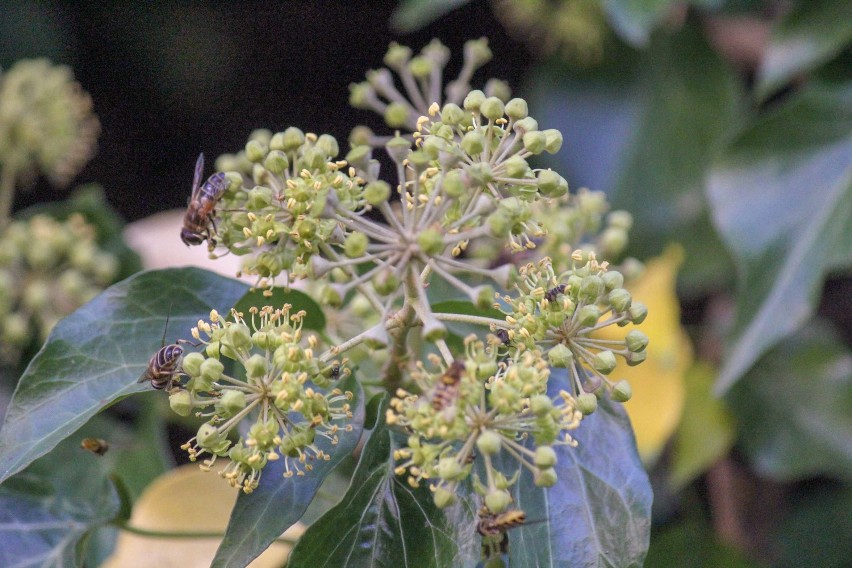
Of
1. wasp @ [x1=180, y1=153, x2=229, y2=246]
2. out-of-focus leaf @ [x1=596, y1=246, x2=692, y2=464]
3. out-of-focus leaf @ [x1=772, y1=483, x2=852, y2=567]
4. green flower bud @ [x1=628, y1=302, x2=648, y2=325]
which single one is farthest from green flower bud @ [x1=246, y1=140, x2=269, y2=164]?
out-of-focus leaf @ [x1=772, y1=483, x2=852, y2=567]

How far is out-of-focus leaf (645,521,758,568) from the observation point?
123 cm

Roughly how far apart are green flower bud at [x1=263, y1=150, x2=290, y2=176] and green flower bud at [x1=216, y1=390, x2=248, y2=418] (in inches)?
7.2

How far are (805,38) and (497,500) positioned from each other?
44.9 inches

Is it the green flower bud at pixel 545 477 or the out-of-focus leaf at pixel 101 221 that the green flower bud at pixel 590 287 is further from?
the out-of-focus leaf at pixel 101 221

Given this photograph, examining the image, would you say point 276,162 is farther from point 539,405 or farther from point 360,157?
point 539,405

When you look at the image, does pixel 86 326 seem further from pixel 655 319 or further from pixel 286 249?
pixel 655 319

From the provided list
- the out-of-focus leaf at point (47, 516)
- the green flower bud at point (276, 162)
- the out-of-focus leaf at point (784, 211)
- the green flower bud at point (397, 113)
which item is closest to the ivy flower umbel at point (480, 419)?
the green flower bud at point (276, 162)

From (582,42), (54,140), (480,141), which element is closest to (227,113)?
(54,140)

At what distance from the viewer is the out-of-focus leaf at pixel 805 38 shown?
4.60 feet

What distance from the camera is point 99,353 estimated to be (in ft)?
2.55

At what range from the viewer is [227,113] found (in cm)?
229

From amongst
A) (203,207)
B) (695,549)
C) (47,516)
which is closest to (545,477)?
(203,207)

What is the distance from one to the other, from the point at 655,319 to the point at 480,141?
84cm

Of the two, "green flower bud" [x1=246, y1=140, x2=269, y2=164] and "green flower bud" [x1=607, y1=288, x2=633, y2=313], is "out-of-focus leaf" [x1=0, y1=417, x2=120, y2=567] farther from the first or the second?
"green flower bud" [x1=607, y1=288, x2=633, y2=313]
